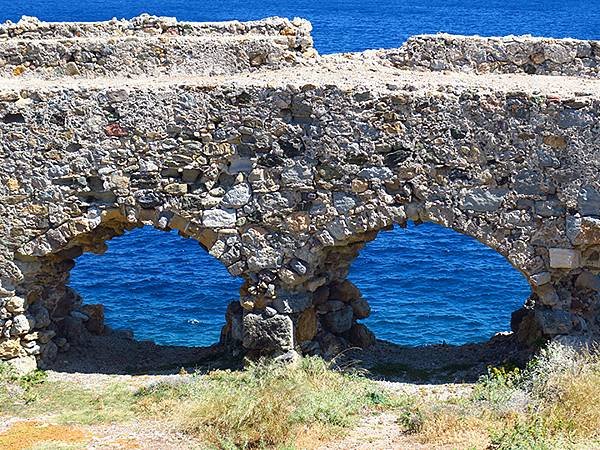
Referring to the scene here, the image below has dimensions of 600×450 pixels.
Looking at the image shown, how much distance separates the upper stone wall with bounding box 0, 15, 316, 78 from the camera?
1305 centimetres

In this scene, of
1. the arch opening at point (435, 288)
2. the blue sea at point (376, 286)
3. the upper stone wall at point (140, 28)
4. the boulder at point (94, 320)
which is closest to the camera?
the upper stone wall at point (140, 28)

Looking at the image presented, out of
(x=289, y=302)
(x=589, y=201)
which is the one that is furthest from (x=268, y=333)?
(x=589, y=201)

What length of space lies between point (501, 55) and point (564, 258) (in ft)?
9.40

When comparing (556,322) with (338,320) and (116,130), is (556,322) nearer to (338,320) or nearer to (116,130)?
(338,320)

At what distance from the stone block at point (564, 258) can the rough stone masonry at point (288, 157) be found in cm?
2

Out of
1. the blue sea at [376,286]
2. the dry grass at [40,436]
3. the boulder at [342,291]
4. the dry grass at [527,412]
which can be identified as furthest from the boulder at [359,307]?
the blue sea at [376,286]

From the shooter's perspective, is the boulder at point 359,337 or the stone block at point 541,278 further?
the boulder at point 359,337

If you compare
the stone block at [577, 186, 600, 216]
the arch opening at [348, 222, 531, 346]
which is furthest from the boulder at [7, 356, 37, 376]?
the arch opening at [348, 222, 531, 346]

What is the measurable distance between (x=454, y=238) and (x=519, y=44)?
46.5ft

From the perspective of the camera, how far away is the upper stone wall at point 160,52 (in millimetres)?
13055

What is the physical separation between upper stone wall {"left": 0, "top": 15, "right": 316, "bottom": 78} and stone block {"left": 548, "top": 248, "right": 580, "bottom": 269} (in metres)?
4.10

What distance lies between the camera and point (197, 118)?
40.3 feet

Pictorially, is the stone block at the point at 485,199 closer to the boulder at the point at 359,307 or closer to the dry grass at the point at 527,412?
the dry grass at the point at 527,412

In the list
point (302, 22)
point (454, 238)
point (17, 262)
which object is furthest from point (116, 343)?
point (454, 238)
